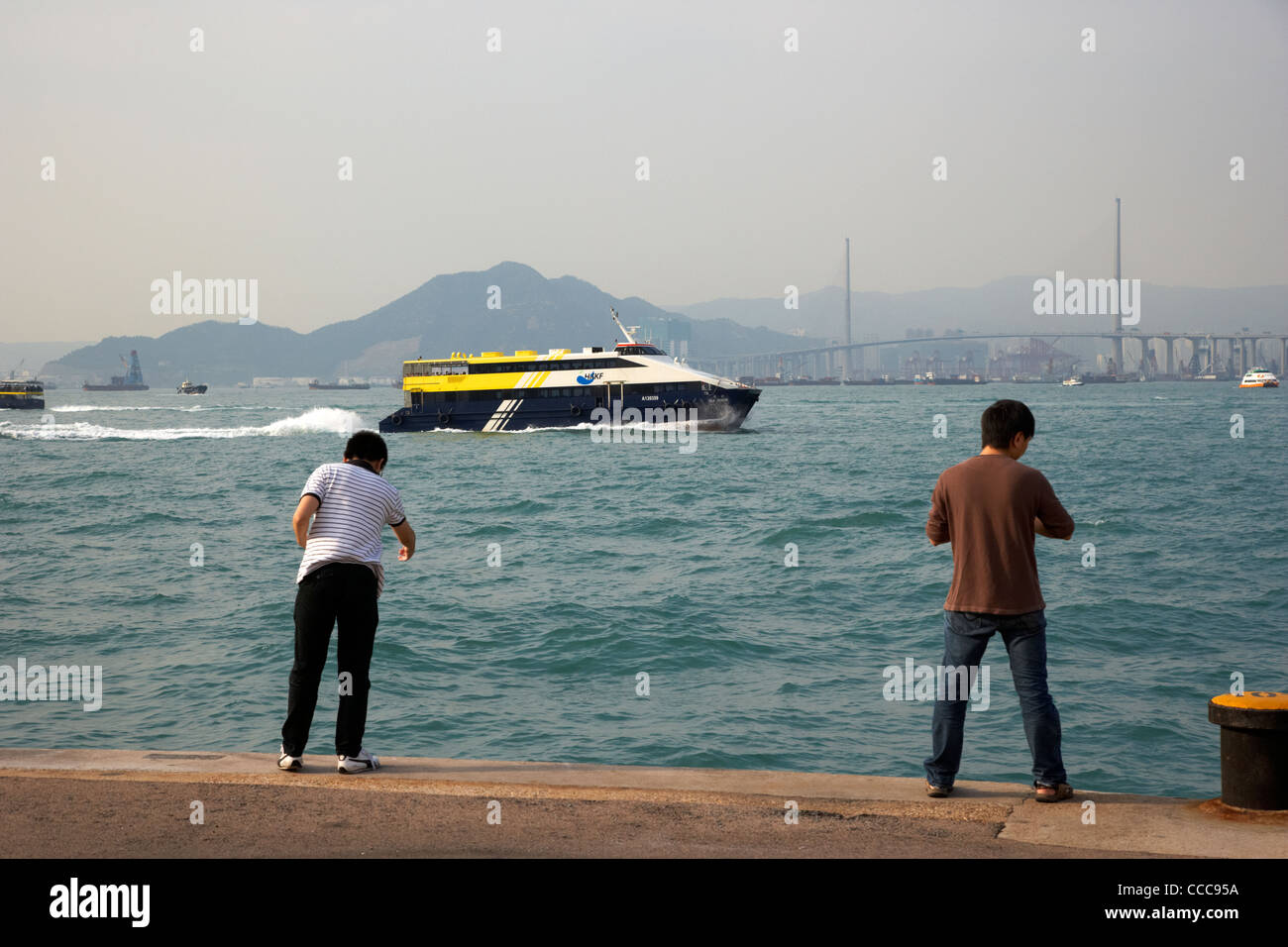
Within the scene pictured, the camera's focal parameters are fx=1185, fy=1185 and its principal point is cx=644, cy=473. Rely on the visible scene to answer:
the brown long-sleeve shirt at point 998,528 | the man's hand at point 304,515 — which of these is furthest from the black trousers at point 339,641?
the brown long-sleeve shirt at point 998,528

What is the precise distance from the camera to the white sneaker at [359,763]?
5.68 meters

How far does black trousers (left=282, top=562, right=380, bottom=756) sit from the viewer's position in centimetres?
570

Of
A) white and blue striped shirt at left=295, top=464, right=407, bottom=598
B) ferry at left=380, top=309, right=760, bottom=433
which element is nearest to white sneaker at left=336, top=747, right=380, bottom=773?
white and blue striped shirt at left=295, top=464, right=407, bottom=598

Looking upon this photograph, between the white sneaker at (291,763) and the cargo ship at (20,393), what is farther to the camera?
the cargo ship at (20,393)

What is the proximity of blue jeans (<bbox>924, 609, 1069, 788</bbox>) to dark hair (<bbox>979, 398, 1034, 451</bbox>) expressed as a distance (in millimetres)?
769

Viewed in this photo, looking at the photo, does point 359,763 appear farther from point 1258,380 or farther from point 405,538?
point 1258,380

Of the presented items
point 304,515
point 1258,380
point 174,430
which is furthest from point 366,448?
point 1258,380

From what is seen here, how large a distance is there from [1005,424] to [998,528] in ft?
1.54

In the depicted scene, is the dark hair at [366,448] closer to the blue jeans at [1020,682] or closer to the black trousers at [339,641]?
the black trousers at [339,641]

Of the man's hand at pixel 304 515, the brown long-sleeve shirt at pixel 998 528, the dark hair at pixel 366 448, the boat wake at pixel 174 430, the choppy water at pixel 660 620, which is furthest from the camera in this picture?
the boat wake at pixel 174 430

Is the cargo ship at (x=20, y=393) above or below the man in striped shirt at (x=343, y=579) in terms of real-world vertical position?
above

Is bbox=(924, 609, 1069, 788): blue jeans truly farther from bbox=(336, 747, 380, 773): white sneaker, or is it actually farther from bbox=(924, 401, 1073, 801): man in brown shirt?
bbox=(336, 747, 380, 773): white sneaker
